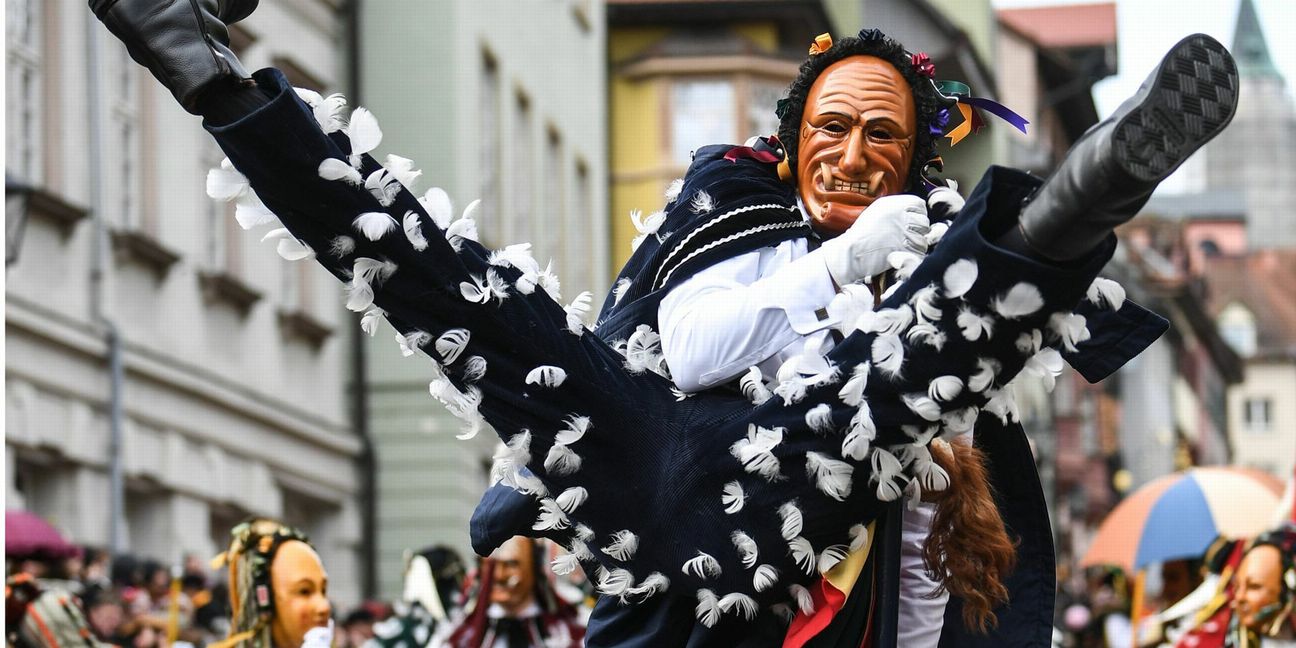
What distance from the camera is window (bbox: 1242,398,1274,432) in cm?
10244

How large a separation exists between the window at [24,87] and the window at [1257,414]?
91.1 metres

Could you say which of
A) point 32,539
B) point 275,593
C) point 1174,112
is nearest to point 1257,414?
point 32,539

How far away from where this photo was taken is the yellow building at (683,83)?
107ft

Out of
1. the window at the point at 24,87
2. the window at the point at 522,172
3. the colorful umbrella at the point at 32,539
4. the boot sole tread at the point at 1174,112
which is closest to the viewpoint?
the boot sole tread at the point at 1174,112

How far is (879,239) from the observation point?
4371mm

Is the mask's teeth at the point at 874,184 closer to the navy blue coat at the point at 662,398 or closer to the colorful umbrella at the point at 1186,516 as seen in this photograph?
the navy blue coat at the point at 662,398

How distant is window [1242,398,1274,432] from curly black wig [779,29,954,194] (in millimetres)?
100403

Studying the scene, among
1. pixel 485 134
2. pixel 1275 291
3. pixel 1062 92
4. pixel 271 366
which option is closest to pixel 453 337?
pixel 271 366

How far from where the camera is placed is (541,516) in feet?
15.0

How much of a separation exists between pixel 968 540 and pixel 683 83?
94.7 ft

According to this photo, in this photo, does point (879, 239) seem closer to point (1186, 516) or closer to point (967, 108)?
point (967, 108)

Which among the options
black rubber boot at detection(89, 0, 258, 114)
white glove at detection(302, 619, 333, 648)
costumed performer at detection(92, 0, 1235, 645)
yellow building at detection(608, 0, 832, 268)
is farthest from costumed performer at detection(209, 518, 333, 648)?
yellow building at detection(608, 0, 832, 268)

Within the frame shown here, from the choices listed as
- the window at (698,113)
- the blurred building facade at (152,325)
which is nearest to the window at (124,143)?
the blurred building facade at (152,325)

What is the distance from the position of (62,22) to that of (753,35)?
59.8 ft
